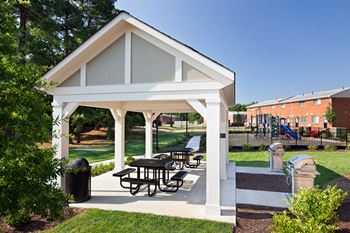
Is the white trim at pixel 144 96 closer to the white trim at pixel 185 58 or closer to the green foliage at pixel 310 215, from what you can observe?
the white trim at pixel 185 58

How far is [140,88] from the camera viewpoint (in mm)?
6559

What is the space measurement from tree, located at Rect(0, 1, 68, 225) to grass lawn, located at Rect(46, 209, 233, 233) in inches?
92.8

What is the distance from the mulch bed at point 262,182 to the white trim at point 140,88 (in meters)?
4.68

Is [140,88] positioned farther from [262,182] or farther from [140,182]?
[262,182]

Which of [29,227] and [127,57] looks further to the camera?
[127,57]

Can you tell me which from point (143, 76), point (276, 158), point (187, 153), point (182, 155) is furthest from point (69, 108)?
point (276, 158)

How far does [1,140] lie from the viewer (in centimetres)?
264

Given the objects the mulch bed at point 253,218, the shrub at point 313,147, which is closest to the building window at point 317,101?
the shrub at point 313,147

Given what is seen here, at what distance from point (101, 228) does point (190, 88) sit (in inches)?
159

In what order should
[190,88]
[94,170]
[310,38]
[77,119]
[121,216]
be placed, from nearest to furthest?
[121,216] < [190,88] < [94,170] < [77,119] < [310,38]

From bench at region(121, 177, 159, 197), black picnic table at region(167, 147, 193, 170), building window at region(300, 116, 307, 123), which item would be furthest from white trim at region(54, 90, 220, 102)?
building window at region(300, 116, 307, 123)

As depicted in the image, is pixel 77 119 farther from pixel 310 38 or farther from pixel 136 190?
pixel 310 38

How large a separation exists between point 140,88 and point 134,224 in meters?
3.58

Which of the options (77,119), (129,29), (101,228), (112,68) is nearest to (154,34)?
(129,29)
